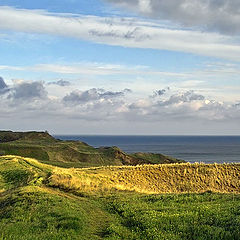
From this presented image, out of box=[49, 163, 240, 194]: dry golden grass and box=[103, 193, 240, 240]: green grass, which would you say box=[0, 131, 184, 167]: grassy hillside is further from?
box=[103, 193, 240, 240]: green grass

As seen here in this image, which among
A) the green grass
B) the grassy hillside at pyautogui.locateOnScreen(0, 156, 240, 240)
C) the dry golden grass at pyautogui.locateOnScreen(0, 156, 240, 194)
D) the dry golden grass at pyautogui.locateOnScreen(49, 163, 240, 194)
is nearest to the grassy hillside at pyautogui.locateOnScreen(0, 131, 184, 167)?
the dry golden grass at pyautogui.locateOnScreen(0, 156, 240, 194)

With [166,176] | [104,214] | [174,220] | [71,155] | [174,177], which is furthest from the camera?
[71,155]

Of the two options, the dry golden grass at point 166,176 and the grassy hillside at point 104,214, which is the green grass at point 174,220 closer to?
the grassy hillside at point 104,214

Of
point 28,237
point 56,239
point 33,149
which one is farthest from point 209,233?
point 33,149

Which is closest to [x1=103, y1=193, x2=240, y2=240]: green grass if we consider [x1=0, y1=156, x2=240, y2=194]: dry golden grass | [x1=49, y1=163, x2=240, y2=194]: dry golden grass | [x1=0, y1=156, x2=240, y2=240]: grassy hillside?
[x1=0, y1=156, x2=240, y2=240]: grassy hillside

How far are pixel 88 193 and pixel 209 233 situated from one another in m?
15.4

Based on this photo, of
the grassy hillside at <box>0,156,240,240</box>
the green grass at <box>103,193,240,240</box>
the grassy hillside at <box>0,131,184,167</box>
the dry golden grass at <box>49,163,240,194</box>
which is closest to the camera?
the green grass at <box>103,193,240,240</box>

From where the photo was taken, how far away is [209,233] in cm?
1519

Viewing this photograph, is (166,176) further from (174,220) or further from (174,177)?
(174,220)

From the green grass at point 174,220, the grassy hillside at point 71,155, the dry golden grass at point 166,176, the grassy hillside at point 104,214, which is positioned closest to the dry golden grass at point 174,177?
the dry golden grass at point 166,176

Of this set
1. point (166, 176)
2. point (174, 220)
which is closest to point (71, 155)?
point (166, 176)

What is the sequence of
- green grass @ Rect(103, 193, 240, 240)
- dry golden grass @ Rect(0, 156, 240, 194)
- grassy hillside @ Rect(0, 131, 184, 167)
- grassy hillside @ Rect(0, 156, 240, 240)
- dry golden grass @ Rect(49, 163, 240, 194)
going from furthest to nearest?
grassy hillside @ Rect(0, 131, 184, 167) < dry golden grass @ Rect(49, 163, 240, 194) < dry golden grass @ Rect(0, 156, 240, 194) < grassy hillside @ Rect(0, 156, 240, 240) < green grass @ Rect(103, 193, 240, 240)

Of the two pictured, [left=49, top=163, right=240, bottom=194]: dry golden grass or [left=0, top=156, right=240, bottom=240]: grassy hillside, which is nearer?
[left=0, top=156, right=240, bottom=240]: grassy hillside

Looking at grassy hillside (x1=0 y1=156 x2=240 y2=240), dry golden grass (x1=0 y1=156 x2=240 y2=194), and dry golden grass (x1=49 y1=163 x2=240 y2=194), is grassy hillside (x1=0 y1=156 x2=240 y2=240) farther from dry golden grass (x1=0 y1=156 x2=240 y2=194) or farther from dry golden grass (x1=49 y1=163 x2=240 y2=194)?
dry golden grass (x1=49 y1=163 x2=240 y2=194)
